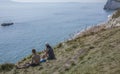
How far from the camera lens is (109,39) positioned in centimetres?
2325

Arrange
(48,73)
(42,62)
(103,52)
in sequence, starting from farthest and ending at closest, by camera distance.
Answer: (42,62) → (103,52) → (48,73)

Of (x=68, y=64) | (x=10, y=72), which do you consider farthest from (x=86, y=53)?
(x=10, y=72)

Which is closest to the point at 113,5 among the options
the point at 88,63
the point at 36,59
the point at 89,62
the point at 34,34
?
the point at 34,34

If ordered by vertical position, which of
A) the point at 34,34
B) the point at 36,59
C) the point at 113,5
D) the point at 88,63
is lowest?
the point at 34,34

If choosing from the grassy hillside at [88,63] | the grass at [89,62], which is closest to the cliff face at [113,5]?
the grassy hillside at [88,63]

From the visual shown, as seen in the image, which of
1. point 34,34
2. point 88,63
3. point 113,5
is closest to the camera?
point 88,63

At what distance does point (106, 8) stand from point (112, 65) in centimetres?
15443

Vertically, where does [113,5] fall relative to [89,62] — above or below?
below

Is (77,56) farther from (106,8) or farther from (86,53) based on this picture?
(106,8)

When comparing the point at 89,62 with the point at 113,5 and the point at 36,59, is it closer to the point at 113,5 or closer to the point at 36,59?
the point at 36,59

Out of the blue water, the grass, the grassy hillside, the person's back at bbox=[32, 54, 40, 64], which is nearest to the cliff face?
the blue water

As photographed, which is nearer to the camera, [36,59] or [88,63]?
[88,63]

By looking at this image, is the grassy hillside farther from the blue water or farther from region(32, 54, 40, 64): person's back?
the blue water

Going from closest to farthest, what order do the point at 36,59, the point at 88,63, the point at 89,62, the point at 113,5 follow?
the point at 88,63 → the point at 89,62 → the point at 36,59 → the point at 113,5
